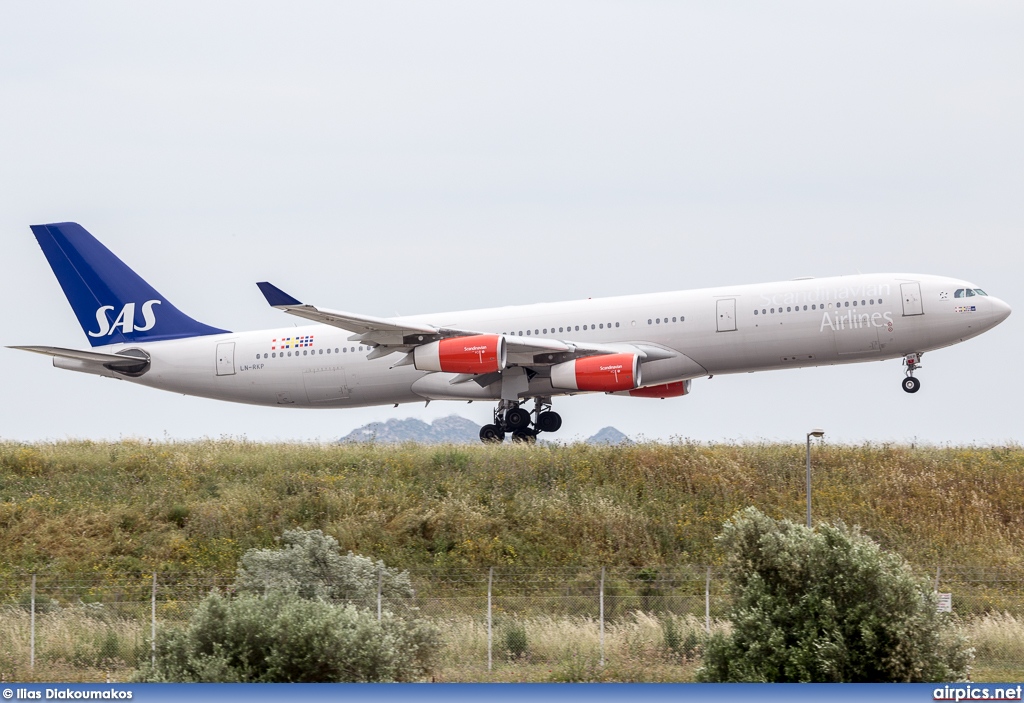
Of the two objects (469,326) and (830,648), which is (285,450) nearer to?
(469,326)

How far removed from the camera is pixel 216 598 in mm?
18359

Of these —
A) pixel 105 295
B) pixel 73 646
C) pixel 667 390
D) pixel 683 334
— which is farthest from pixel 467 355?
pixel 73 646

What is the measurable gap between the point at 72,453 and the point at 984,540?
25741 millimetres

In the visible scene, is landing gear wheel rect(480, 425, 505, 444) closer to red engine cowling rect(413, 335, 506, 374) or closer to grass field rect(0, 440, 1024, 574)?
grass field rect(0, 440, 1024, 574)

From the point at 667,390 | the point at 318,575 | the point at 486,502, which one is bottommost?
the point at 318,575

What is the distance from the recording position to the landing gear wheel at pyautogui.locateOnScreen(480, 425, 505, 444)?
39.2 meters

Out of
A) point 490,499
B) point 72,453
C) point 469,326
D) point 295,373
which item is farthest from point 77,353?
point 490,499

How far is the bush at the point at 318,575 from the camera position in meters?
24.2

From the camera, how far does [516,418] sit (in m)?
38.7

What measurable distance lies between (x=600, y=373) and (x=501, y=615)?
37.3 feet

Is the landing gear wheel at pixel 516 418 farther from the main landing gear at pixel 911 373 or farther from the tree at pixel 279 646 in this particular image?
the tree at pixel 279 646

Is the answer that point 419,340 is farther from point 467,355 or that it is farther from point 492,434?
point 492,434

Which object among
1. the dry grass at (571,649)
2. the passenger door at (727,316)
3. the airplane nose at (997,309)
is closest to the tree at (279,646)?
the dry grass at (571,649)

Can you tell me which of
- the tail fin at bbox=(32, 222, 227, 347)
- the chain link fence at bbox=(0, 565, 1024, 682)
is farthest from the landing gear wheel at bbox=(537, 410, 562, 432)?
the tail fin at bbox=(32, 222, 227, 347)
